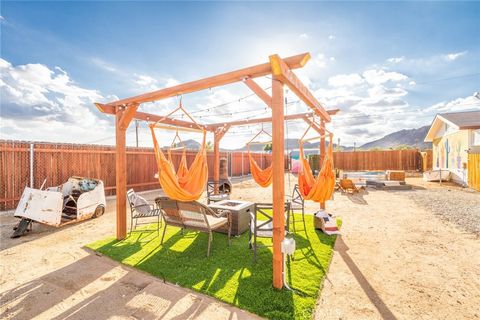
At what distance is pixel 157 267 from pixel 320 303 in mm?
1920

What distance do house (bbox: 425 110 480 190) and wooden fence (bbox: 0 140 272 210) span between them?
13061 mm

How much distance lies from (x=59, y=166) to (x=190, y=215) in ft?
17.7

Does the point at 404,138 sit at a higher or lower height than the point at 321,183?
higher

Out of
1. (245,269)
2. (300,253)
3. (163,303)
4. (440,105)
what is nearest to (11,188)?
(163,303)

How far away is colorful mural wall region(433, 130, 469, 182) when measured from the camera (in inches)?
378

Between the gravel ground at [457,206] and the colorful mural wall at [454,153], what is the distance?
2.73m

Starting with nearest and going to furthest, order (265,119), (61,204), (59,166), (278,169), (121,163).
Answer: (278,169)
(121,163)
(61,204)
(265,119)
(59,166)

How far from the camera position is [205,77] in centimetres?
270

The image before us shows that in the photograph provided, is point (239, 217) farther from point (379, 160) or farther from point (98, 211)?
point (379, 160)

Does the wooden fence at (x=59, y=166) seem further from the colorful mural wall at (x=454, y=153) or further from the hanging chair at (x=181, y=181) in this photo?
the colorful mural wall at (x=454, y=153)

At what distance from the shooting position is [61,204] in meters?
4.06

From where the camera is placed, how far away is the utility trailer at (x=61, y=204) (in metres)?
3.95

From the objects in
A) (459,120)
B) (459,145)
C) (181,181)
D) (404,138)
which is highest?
(404,138)

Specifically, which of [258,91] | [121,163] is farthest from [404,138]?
[121,163]
